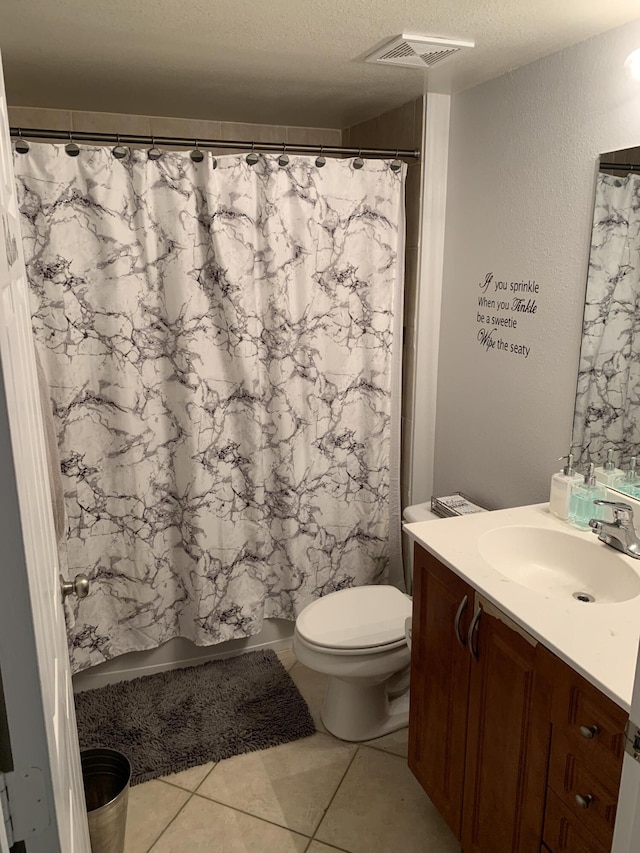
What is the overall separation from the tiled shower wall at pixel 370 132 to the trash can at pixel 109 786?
1516 millimetres

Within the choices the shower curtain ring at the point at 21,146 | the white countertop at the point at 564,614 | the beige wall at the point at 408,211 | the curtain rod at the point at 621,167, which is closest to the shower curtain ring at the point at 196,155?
the shower curtain ring at the point at 21,146

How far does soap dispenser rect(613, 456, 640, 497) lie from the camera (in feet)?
6.02

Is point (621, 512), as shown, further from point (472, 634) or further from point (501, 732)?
point (501, 732)

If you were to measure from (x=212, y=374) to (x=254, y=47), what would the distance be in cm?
106

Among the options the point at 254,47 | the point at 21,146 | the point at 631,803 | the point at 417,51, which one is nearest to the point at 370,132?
the point at 417,51

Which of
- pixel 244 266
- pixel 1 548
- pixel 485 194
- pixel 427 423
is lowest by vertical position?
pixel 427 423

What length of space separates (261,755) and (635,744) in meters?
1.70

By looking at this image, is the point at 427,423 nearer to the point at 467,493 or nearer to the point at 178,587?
the point at 467,493

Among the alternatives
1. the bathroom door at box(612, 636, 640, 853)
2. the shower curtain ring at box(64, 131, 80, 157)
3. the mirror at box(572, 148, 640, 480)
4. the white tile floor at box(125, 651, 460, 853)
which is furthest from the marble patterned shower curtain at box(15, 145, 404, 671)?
the bathroom door at box(612, 636, 640, 853)

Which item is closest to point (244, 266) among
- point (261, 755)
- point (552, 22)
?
point (552, 22)

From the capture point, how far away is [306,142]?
310cm

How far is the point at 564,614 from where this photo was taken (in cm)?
139

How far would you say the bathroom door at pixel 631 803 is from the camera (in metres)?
0.83

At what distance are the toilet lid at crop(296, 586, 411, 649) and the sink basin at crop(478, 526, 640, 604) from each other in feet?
1.79
